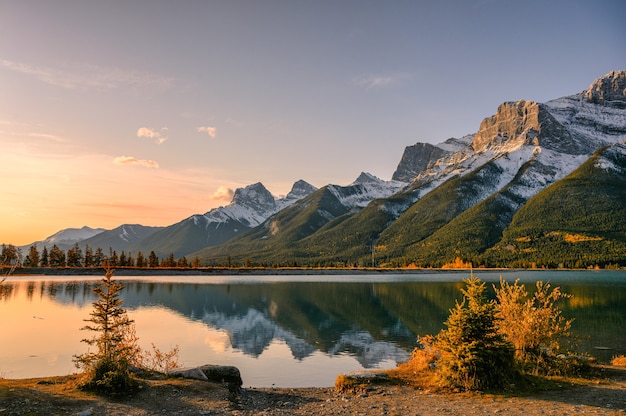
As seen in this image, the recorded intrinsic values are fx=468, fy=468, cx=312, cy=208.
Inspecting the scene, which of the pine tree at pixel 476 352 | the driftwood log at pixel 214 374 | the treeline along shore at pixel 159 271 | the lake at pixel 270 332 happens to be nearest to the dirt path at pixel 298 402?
the driftwood log at pixel 214 374

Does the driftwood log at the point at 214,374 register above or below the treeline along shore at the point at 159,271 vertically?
above

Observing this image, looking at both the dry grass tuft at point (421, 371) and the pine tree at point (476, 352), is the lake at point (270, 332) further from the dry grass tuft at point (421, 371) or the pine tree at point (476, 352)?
the pine tree at point (476, 352)

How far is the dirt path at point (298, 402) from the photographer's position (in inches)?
601

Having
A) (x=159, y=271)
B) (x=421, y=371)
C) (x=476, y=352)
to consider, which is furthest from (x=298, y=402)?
(x=159, y=271)

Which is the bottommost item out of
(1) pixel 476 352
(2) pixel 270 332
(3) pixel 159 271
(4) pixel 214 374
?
(3) pixel 159 271

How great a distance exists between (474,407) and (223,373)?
431 inches

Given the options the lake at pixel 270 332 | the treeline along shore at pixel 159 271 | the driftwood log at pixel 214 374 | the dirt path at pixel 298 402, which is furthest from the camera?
the treeline along shore at pixel 159 271

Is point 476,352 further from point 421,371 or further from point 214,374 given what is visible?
point 214,374

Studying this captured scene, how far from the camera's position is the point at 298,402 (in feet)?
60.3

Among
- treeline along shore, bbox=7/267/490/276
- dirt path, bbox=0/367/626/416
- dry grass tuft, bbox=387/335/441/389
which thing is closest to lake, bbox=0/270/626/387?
dry grass tuft, bbox=387/335/441/389

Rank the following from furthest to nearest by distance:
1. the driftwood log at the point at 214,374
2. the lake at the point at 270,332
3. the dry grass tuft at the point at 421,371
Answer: the lake at the point at 270,332
the driftwood log at the point at 214,374
the dry grass tuft at the point at 421,371

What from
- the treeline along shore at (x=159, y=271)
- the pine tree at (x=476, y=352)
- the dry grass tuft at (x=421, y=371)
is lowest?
the treeline along shore at (x=159, y=271)

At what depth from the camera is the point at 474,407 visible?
15.8m

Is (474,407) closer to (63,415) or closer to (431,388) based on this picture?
(431,388)
